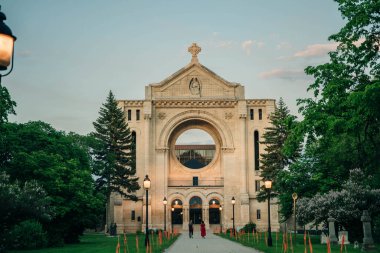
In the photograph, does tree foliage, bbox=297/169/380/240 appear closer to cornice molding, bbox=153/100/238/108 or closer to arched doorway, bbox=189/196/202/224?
arched doorway, bbox=189/196/202/224

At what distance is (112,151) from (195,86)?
54.1ft

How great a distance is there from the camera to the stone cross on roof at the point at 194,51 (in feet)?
247

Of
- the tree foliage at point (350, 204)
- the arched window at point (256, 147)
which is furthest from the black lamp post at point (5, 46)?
the arched window at point (256, 147)

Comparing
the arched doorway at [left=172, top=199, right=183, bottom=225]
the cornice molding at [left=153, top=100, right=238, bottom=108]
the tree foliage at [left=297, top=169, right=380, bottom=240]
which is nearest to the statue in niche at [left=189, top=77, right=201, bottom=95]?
the cornice molding at [left=153, top=100, right=238, bottom=108]

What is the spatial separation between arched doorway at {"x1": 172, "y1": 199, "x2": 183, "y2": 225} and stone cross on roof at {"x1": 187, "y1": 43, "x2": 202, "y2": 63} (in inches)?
790

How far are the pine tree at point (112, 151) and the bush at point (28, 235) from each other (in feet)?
101

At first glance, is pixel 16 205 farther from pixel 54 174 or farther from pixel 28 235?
pixel 54 174

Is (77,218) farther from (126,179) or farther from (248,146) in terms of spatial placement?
(248,146)

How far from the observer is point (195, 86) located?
74.1 m

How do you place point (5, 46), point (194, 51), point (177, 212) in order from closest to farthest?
point (5, 46) → point (177, 212) → point (194, 51)

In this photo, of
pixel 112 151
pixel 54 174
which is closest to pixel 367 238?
pixel 54 174

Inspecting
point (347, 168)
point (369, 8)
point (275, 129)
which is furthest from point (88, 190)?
point (275, 129)

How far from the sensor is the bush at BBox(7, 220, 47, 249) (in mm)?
29391

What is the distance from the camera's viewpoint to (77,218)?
3791 centimetres
